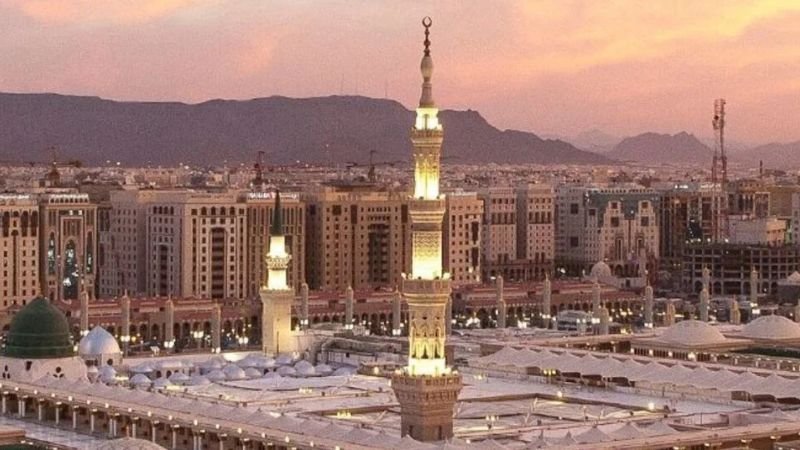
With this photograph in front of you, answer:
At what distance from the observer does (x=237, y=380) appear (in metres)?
54.0

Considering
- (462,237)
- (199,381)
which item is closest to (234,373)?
(199,381)

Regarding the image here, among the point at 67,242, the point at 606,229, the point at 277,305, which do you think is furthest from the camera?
the point at 606,229

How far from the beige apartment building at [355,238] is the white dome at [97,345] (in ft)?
160

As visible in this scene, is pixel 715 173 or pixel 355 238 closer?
pixel 355 238

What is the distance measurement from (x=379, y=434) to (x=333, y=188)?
2958 inches

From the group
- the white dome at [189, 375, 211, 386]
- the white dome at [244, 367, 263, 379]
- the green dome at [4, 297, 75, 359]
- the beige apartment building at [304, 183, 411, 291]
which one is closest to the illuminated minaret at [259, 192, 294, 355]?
the white dome at [244, 367, 263, 379]

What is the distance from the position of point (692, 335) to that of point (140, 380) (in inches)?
647

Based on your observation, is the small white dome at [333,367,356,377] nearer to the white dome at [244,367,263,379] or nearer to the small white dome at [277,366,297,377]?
the small white dome at [277,366,297,377]

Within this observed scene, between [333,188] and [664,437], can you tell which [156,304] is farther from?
[664,437]

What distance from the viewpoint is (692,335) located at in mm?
60125

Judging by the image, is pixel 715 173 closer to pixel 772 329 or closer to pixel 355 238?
pixel 355 238

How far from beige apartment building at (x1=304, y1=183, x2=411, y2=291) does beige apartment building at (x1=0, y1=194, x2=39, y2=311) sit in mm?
16495

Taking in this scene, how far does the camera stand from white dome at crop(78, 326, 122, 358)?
5859 centimetres

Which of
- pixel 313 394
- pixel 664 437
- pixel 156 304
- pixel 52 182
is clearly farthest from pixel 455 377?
pixel 52 182
